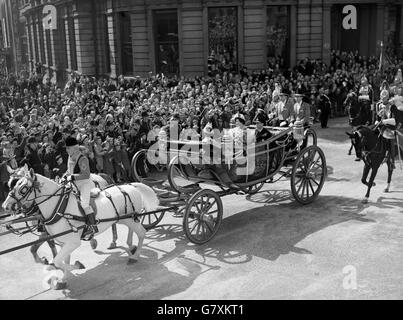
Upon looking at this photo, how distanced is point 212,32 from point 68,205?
21.4 m

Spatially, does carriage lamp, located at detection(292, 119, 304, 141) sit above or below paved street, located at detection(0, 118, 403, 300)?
above

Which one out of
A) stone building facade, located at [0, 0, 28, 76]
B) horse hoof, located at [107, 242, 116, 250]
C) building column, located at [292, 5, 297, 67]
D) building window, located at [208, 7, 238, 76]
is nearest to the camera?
horse hoof, located at [107, 242, 116, 250]

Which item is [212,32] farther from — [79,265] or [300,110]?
[79,265]

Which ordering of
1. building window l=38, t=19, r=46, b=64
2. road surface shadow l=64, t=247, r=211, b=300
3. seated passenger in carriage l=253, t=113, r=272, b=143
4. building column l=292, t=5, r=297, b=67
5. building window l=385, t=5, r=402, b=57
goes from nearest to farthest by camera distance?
1. road surface shadow l=64, t=247, r=211, b=300
2. seated passenger in carriage l=253, t=113, r=272, b=143
3. building column l=292, t=5, r=297, b=67
4. building window l=385, t=5, r=402, b=57
5. building window l=38, t=19, r=46, b=64

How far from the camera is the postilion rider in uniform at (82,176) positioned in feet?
25.5

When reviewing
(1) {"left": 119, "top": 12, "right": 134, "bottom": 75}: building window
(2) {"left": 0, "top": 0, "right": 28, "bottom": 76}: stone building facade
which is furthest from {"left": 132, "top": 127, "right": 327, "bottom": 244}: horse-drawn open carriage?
(2) {"left": 0, "top": 0, "right": 28, "bottom": 76}: stone building facade

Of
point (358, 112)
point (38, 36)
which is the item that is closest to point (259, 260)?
point (358, 112)

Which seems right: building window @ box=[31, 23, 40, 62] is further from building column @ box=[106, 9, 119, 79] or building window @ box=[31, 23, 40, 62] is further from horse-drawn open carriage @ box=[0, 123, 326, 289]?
horse-drawn open carriage @ box=[0, 123, 326, 289]

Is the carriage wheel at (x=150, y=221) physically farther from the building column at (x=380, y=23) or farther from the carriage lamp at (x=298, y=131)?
the building column at (x=380, y=23)

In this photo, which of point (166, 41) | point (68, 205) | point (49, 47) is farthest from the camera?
point (49, 47)

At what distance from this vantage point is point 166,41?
91.9ft

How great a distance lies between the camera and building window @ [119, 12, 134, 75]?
29422 mm

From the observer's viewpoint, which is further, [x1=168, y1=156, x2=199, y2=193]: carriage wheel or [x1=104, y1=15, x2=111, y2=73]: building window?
[x1=104, y1=15, x2=111, y2=73]: building window

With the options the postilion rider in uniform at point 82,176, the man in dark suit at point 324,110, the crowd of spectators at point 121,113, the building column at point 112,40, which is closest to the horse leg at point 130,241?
the postilion rider in uniform at point 82,176
